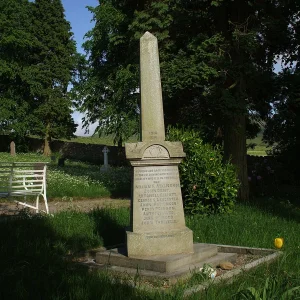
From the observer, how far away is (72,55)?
4828 centimetres

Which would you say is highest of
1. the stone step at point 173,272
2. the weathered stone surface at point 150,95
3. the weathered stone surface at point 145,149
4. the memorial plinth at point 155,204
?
the weathered stone surface at point 150,95

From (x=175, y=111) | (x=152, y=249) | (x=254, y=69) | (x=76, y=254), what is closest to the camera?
(x=152, y=249)

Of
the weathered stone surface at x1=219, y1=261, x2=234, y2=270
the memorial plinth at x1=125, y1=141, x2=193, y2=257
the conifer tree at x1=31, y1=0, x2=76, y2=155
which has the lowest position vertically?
the weathered stone surface at x1=219, y1=261, x2=234, y2=270

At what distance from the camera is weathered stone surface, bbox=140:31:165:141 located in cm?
665

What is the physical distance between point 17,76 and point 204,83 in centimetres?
3695

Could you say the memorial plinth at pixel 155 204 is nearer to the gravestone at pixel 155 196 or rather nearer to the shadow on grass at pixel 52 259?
the gravestone at pixel 155 196

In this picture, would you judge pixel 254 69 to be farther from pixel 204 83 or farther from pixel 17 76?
pixel 17 76

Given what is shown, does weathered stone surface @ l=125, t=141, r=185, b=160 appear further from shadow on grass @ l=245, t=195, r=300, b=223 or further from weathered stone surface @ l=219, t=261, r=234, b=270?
shadow on grass @ l=245, t=195, r=300, b=223

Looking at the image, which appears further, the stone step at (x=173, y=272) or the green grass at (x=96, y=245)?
the stone step at (x=173, y=272)

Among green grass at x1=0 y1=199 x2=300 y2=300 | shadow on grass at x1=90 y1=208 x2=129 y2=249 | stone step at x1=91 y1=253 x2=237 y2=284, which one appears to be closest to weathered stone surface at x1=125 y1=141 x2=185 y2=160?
stone step at x1=91 y1=253 x2=237 y2=284

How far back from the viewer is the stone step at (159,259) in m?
5.86

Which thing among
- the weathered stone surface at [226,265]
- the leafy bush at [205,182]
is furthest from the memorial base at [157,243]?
the leafy bush at [205,182]

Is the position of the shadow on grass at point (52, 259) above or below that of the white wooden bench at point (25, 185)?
below

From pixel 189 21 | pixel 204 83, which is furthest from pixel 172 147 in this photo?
pixel 189 21
